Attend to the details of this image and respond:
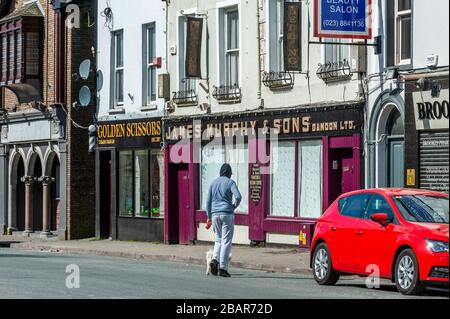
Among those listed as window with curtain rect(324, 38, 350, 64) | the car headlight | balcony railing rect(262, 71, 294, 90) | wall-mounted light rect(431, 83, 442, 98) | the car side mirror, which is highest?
window with curtain rect(324, 38, 350, 64)

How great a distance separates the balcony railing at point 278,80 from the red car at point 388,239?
9.28 metres

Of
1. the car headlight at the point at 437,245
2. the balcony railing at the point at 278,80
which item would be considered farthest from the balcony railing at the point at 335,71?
the car headlight at the point at 437,245

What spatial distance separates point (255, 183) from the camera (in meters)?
30.8

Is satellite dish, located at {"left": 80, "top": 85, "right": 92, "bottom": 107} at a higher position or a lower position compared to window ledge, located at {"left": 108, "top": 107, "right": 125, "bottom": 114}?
higher

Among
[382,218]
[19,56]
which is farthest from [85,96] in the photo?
[382,218]

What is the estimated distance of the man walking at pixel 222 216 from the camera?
21.9m

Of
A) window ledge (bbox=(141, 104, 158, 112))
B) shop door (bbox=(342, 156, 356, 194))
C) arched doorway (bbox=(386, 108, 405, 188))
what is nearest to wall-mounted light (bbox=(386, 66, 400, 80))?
arched doorway (bbox=(386, 108, 405, 188))

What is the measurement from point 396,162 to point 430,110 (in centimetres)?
179

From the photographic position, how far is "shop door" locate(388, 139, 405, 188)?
26.1 metres

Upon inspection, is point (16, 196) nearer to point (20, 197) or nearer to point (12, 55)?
point (20, 197)

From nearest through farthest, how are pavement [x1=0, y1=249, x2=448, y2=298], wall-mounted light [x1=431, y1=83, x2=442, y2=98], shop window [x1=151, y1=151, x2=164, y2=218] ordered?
pavement [x1=0, y1=249, x2=448, y2=298] < wall-mounted light [x1=431, y1=83, x2=442, y2=98] < shop window [x1=151, y1=151, x2=164, y2=218]

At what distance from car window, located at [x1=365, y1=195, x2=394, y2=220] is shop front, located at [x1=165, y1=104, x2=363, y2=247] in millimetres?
7711

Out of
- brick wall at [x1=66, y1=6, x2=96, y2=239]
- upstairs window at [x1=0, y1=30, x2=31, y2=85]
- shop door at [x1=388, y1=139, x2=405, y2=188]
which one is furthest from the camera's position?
upstairs window at [x1=0, y1=30, x2=31, y2=85]

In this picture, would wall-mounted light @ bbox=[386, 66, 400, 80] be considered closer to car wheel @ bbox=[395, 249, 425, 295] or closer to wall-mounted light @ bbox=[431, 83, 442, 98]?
wall-mounted light @ bbox=[431, 83, 442, 98]
